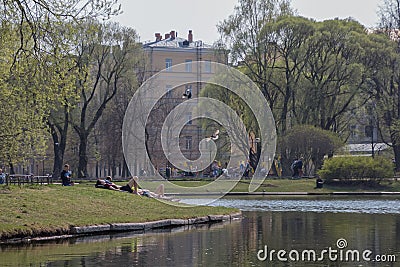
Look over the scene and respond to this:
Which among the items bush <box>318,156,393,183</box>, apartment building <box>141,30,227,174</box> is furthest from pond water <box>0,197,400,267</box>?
apartment building <box>141,30,227,174</box>

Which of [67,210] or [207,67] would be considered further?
[207,67]

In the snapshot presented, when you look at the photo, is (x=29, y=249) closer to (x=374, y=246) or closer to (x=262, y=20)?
(x=374, y=246)

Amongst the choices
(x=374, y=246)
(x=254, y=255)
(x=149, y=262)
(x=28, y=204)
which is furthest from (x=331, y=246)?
(x=28, y=204)

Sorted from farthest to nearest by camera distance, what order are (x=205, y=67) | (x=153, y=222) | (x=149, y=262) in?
(x=205, y=67)
(x=153, y=222)
(x=149, y=262)

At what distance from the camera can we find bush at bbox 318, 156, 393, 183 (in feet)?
193

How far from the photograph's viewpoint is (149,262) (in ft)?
54.6

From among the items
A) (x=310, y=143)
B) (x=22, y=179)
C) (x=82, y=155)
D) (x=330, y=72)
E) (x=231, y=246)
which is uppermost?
(x=330, y=72)

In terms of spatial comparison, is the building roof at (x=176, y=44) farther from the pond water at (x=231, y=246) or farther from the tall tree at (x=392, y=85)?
the pond water at (x=231, y=246)

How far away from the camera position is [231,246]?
64.5 ft

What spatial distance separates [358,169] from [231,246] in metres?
40.7

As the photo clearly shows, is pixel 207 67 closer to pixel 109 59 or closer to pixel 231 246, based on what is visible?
pixel 109 59

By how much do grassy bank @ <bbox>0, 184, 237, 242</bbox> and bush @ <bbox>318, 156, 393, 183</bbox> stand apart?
2922 cm

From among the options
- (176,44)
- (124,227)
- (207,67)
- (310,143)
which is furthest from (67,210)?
(176,44)

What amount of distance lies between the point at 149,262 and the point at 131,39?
54.3 meters
